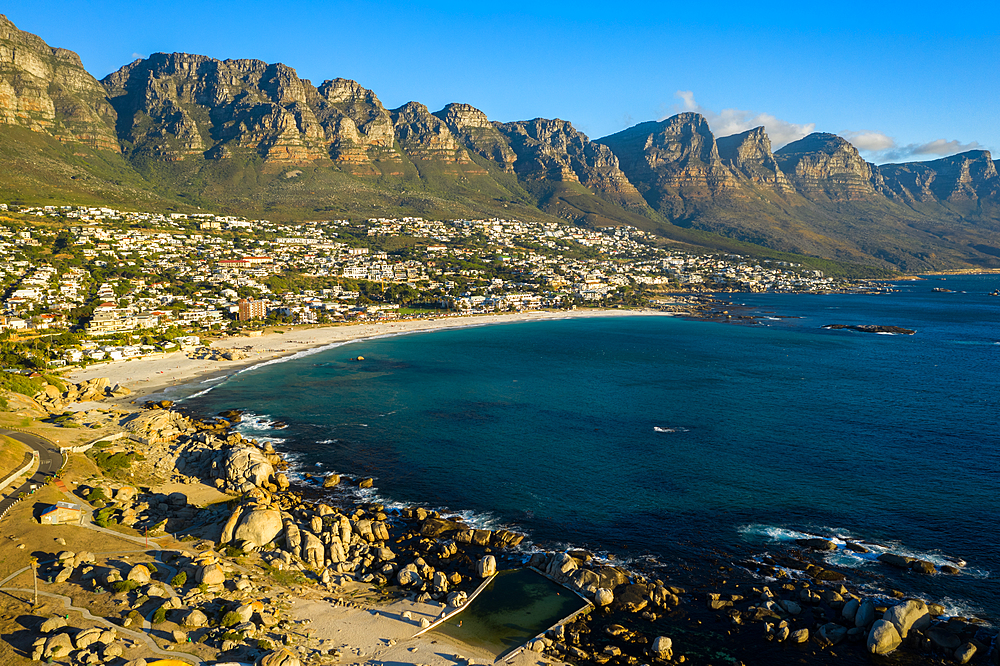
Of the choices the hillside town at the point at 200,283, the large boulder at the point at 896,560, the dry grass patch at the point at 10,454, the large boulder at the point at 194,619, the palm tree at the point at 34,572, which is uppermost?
the hillside town at the point at 200,283

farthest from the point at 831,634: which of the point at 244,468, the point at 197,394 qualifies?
the point at 197,394

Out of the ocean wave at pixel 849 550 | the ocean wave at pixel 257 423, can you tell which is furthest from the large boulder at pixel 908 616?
the ocean wave at pixel 257 423

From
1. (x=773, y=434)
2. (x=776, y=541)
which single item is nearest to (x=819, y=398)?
(x=773, y=434)

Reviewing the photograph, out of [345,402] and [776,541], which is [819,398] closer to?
[776,541]

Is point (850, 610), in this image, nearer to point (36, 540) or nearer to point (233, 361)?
point (36, 540)

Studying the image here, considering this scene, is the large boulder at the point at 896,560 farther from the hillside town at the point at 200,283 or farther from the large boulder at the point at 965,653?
the hillside town at the point at 200,283

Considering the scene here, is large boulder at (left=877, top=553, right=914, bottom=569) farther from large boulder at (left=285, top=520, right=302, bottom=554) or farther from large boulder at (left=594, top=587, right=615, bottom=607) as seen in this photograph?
large boulder at (left=285, top=520, right=302, bottom=554)

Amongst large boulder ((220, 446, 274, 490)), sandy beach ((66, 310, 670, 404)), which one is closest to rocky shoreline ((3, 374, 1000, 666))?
large boulder ((220, 446, 274, 490))
